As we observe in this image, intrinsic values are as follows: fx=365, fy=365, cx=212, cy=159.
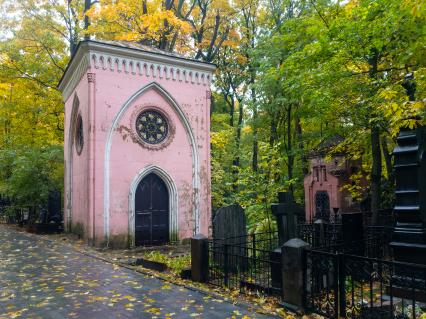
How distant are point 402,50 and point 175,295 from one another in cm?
859

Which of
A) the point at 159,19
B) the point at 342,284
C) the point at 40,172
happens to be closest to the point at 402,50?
the point at 342,284

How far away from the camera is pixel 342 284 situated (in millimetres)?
5828

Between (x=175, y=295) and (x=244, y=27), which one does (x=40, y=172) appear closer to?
(x=175, y=295)

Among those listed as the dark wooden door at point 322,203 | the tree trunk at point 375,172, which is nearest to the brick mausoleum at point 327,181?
the dark wooden door at point 322,203

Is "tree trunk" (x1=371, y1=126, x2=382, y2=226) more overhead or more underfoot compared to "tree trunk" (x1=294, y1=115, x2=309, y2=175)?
more underfoot

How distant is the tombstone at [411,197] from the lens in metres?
6.70

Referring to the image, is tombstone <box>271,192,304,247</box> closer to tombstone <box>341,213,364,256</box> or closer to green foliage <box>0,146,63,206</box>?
tombstone <box>341,213,364,256</box>

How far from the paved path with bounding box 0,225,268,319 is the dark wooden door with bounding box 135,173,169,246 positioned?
3.59 meters

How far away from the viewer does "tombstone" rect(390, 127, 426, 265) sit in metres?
6.70

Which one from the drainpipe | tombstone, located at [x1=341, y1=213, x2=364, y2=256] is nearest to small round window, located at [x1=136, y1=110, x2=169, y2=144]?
the drainpipe

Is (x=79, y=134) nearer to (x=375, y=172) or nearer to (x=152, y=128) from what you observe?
(x=152, y=128)

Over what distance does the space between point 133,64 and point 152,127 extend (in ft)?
8.39

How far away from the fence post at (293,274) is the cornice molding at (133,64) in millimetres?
10263

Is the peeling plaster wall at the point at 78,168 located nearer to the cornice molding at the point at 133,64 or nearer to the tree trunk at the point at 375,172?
the cornice molding at the point at 133,64
